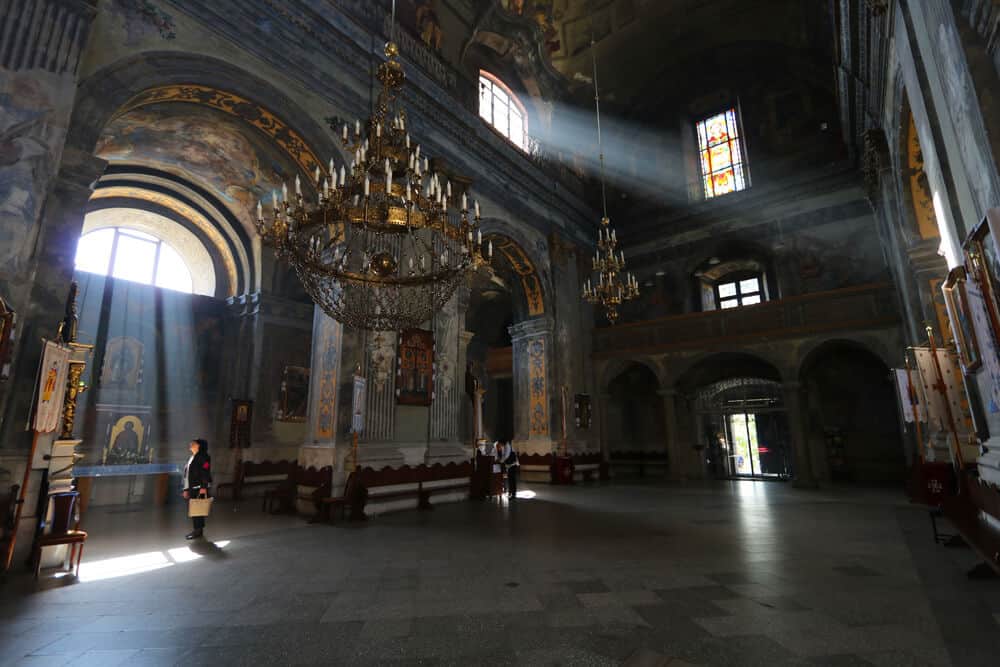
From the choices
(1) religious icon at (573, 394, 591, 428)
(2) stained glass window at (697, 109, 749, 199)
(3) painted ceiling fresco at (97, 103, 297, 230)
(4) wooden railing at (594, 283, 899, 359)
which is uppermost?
(2) stained glass window at (697, 109, 749, 199)

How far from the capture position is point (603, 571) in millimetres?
4129

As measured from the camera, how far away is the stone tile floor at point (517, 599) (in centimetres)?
259

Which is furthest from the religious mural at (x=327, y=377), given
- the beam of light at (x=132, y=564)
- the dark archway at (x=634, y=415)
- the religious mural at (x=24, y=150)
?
the dark archway at (x=634, y=415)

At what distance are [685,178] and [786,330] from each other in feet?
21.8

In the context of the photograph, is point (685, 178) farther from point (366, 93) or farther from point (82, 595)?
point (82, 595)

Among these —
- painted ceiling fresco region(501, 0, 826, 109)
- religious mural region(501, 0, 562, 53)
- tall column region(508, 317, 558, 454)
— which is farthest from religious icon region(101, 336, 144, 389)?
painted ceiling fresco region(501, 0, 826, 109)

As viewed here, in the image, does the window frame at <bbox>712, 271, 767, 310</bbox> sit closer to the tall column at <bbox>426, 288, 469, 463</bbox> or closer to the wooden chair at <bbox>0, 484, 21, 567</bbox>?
the tall column at <bbox>426, 288, 469, 463</bbox>

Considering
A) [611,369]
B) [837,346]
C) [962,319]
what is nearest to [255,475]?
[611,369]

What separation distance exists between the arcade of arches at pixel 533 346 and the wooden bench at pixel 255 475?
0.64ft

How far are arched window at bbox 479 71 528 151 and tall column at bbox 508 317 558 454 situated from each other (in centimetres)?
524

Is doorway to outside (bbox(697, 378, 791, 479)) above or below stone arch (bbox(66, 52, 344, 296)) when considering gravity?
below

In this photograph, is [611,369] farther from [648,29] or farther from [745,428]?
[648,29]

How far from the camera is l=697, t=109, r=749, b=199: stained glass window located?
51.2 feet

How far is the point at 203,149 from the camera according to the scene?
28.2 ft
